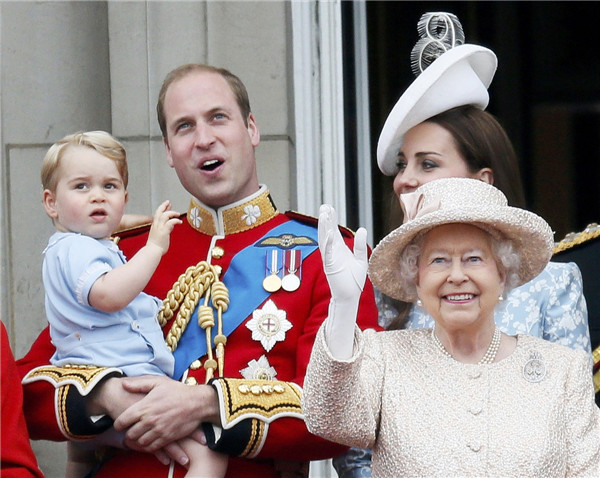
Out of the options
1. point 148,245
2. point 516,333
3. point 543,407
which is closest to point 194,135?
point 148,245

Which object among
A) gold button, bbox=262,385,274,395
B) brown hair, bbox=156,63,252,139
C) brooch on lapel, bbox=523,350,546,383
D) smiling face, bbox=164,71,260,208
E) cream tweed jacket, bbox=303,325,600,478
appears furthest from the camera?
brown hair, bbox=156,63,252,139

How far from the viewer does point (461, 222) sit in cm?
304

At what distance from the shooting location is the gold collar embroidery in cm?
381

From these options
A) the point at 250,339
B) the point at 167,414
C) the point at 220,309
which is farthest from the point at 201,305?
the point at 167,414

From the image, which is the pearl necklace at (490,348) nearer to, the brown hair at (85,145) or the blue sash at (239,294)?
the blue sash at (239,294)

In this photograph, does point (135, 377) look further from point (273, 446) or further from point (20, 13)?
point (20, 13)

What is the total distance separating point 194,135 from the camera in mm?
3754

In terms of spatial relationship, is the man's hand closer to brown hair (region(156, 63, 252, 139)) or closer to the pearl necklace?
the pearl necklace

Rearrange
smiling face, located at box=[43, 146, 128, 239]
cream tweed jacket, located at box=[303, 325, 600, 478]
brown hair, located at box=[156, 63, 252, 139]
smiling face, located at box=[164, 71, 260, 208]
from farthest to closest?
brown hair, located at box=[156, 63, 252, 139] < smiling face, located at box=[164, 71, 260, 208] < smiling face, located at box=[43, 146, 128, 239] < cream tweed jacket, located at box=[303, 325, 600, 478]

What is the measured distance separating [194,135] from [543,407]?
125 centimetres

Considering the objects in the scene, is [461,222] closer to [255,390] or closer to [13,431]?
[255,390]

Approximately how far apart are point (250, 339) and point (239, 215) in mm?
390

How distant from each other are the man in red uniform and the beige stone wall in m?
0.99

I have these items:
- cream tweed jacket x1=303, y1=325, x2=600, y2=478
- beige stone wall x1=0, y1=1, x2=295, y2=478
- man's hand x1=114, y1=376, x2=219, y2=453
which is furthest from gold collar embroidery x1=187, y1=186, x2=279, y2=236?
beige stone wall x1=0, y1=1, x2=295, y2=478
